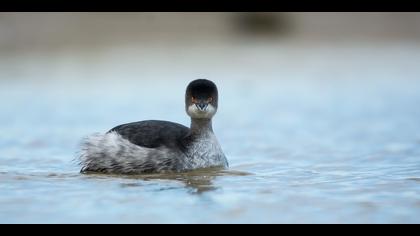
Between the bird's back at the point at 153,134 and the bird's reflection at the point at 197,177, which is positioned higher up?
the bird's back at the point at 153,134

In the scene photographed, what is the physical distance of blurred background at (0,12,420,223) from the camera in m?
6.92


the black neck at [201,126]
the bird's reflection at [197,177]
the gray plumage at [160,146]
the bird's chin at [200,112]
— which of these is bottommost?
the bird's reflection at [197,177]

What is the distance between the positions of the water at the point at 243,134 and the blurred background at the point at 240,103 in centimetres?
3

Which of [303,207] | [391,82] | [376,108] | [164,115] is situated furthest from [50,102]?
[303,207]

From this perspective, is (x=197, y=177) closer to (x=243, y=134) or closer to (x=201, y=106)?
(x=201, y=106)

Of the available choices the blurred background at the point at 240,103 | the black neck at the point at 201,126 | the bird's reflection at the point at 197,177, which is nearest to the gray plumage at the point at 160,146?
the black neck at the point at 201,126

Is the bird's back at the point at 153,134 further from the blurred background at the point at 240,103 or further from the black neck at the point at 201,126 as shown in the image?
the blurred background at the point at 240,103

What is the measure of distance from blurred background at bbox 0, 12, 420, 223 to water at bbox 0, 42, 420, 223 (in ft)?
0.09

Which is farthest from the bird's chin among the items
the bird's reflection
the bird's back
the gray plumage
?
the bird's reflection

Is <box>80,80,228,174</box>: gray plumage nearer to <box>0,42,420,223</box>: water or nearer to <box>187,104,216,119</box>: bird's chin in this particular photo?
<box>187,104,216,119</box>: bird's chin

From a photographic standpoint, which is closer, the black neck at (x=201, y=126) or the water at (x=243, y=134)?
the water at (x=243, y=134)

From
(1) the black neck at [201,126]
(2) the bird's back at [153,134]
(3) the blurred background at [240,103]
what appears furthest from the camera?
(1) the black neck at [201,126]

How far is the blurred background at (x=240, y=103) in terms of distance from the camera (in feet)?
22.7

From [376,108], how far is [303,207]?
287 inches
